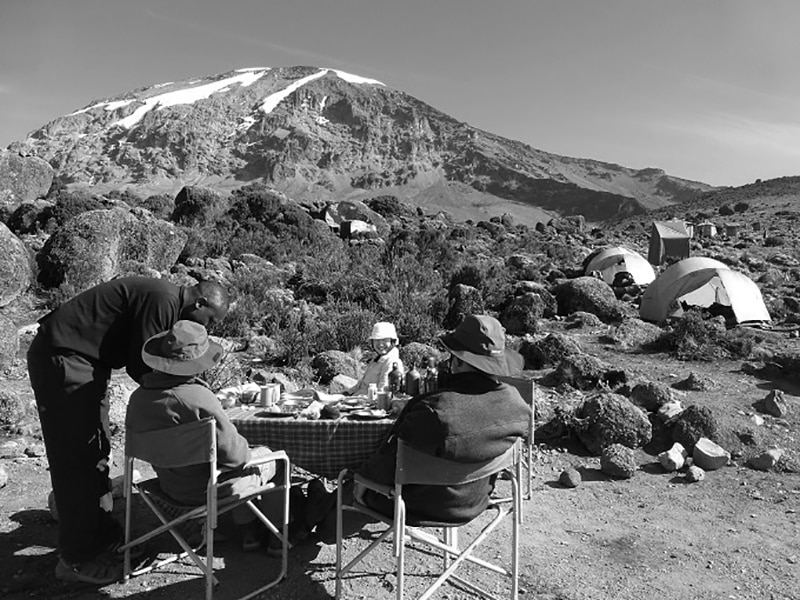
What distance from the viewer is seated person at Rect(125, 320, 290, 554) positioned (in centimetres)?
306

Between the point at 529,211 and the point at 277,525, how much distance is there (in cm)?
9920

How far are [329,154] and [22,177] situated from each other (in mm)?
117248

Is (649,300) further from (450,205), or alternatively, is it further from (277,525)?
(450,205)

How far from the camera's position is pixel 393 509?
309 cm

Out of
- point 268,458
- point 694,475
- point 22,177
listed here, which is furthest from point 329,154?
point 268,458

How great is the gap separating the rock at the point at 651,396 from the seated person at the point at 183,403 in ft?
14.4

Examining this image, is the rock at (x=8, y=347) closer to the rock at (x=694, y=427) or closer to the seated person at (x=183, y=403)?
the seated person at (x=183, y=403)

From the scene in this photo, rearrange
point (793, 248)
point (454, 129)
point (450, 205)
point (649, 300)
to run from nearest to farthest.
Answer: point (649, 300) < point (793, 248) < point (450, 205) < point (454, 129)

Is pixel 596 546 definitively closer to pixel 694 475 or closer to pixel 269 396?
pixel 694 475

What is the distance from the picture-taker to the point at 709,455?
17.5 ft

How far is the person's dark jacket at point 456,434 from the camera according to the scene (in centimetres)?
284

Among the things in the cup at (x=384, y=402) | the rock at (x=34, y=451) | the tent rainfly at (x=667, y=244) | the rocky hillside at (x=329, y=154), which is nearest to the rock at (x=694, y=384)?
Answer: the cup at (x=384, y=402)

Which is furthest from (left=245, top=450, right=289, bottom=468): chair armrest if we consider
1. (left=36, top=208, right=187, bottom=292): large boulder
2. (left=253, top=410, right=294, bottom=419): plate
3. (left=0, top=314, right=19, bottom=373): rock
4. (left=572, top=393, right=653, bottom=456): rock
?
(left=36, top=208, right=187, bottom=292): large boulder

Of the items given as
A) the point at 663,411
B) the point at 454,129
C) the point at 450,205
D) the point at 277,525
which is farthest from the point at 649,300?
the point at 454,129
